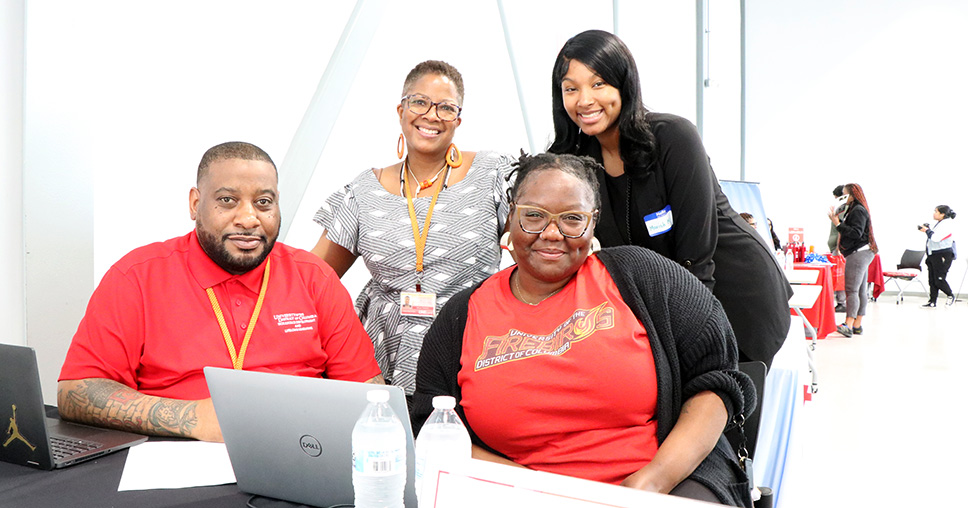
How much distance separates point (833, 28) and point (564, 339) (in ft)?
46.0

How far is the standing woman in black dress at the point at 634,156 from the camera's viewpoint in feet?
6.88

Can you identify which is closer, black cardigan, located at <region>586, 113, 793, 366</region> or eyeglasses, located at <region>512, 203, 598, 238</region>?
eyeglasses, located at <region>512, 203, 598, 238</region>

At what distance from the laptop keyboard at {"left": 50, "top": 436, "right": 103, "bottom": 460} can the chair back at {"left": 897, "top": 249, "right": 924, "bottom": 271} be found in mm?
13746

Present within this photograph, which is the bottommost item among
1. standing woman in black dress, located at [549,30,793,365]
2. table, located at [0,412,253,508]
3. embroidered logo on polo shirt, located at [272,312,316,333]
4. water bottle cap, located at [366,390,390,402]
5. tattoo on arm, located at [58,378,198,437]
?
table, located at [0,412,253,508]

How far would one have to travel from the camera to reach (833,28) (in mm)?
13383

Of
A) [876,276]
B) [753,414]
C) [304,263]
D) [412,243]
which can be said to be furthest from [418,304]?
[876,276]

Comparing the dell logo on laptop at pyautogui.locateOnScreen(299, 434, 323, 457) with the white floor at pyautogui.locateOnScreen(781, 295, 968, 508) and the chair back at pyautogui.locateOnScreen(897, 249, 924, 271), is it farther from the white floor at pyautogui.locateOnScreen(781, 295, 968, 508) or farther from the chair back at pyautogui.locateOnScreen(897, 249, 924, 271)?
the chair back at pyautogui.locateOnScreen(897, 249, 924, 271)

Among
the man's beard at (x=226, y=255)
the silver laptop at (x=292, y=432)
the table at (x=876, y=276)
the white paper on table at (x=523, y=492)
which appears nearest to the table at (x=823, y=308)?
the table at (x=876, y=276)

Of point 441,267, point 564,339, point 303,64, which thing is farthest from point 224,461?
point 303,64

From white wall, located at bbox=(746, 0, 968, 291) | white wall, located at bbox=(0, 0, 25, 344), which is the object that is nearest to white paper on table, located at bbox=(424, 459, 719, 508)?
white wall, located at bbox=(0, 0, 25, 344)

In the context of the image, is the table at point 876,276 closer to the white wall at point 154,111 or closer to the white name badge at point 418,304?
the white wall at point 154,111

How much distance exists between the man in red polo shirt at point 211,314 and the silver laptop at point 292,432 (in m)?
0.52

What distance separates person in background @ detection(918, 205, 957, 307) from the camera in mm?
11695

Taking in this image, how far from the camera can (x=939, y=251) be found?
11781 mm
